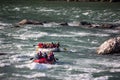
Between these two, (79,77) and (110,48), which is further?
(110,48)

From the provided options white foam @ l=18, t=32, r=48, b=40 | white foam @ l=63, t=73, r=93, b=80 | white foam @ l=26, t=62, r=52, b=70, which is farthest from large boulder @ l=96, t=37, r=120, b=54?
white foam @ l=18, t=32, r=48, b=40

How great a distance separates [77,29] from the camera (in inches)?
2486

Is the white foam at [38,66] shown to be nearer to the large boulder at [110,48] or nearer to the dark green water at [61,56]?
the dark green water at [61,56]

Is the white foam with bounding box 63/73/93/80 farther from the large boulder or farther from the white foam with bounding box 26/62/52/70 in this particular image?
the large boulder

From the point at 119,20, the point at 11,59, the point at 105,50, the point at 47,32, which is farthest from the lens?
the point at 119,20

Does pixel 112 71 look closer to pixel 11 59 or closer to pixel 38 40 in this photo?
pixel 11 59

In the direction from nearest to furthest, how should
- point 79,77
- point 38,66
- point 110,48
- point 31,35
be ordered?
point 79,77 → point 38,66 → point 110,48 → point 31,35

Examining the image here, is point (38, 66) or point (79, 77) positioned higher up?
point (38, 66)

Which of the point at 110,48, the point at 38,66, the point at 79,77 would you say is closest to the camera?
the point at 79,77

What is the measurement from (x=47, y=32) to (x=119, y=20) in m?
21.3

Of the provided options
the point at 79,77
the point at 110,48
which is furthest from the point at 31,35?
the point at 79,77

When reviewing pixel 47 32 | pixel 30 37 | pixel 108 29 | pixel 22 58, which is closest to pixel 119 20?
pixel 108 29

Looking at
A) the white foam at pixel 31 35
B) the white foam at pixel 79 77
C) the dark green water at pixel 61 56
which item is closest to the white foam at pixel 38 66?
the dark green water at pixel 61 56

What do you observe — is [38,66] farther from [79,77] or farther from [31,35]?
[31,35]
